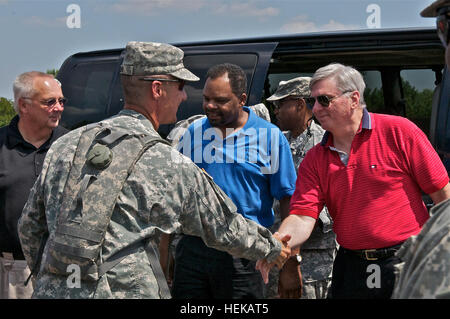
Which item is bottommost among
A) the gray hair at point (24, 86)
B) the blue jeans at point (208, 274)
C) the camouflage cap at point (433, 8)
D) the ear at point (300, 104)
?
the blue jeans at point (208, 274)

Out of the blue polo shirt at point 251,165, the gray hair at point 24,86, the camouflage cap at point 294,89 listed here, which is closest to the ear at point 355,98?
the blue polo shirt at point 251,165

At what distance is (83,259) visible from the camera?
2213 millimetres

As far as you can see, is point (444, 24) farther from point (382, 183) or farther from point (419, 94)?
point (419, 94)

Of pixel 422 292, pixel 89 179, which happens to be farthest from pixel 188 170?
pixel 422 292

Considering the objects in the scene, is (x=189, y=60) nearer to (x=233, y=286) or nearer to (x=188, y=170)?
(x=233, y=286)

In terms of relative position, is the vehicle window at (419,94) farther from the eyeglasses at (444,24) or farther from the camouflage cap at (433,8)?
the eyeglasses at (444,24)

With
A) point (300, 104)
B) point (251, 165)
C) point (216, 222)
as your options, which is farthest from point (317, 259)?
point (216, 222)

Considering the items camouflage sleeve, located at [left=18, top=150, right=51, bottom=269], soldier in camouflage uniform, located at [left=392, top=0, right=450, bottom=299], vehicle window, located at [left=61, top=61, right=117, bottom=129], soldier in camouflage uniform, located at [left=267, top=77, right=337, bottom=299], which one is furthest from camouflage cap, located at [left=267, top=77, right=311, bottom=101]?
soldier in camouflage uniform, located at [left=392, top=0, right=450, bottom=299]

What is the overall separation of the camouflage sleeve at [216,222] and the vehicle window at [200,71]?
89.8 inches

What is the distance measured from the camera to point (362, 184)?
10.2 feet

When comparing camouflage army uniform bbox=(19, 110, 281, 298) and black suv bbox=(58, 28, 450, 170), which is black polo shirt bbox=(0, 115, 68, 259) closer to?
black suv bbox=(58, 28, 450, 170)

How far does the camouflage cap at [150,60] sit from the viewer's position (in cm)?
264

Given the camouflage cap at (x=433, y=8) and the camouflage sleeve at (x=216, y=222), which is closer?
the camouflage cap at (x=433, y=8)

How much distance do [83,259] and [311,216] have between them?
140 centimetres
